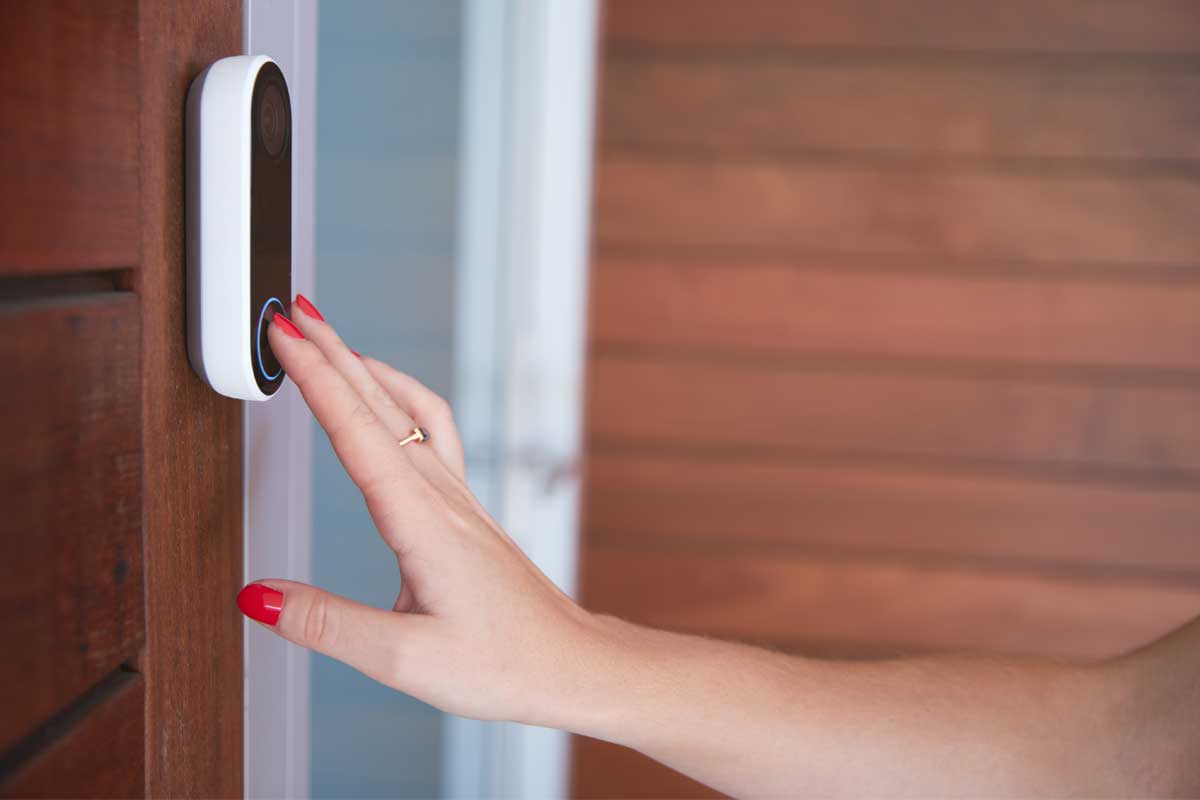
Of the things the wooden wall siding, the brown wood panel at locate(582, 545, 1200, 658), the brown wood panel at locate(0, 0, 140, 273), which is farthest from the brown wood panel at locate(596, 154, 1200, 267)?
the brown wood panel at locate(0, 0, 140, 273)

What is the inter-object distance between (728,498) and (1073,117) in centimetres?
94

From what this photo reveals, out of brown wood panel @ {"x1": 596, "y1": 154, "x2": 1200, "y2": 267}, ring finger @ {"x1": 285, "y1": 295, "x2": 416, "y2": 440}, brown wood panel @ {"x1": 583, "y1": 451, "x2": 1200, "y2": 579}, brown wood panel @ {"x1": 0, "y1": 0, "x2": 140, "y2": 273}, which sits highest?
brown wood panel @ {"x1": 596, "y1": 154, "x2": 1200, "y2": 267}

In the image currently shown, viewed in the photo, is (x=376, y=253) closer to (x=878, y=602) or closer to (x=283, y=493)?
(x=283, y=493)

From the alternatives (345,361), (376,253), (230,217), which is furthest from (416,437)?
(376,253)

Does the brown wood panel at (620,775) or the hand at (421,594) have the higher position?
the hand at (421,594)

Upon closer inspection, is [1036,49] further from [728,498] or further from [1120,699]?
[1120,699]

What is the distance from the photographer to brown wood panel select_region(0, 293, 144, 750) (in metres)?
0.30

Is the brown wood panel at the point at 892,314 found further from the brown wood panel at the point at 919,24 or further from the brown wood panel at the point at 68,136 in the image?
the brown wood panel at the point at 68,136

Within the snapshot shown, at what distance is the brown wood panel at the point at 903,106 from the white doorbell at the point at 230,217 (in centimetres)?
149

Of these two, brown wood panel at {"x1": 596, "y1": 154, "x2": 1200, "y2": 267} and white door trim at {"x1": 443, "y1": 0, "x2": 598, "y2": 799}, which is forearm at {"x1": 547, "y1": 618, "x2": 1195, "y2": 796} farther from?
brown wood panel at {"x1": 596, "y1": 154, "x2": 1200, "y2": 267}

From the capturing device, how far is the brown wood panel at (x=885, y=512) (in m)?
1.91

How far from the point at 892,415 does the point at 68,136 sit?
5.75 feet

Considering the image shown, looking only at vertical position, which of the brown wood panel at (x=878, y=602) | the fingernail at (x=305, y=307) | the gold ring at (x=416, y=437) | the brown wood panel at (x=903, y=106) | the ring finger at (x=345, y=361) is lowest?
the brown wood panel at (x=878, y=602)

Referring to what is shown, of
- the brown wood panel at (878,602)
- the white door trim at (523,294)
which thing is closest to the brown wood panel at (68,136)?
the white door trim at (523,294)
